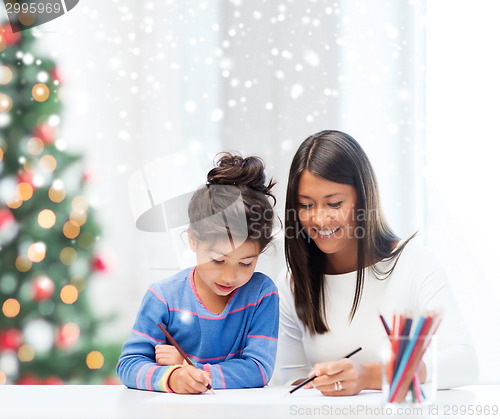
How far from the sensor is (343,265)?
1.39 m

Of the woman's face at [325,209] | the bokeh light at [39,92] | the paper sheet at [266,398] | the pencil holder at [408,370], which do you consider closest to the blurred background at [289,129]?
the bokeh light at [39,92]

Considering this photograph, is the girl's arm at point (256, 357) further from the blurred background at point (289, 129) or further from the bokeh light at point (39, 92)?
the bokeh light at point (39, 92)

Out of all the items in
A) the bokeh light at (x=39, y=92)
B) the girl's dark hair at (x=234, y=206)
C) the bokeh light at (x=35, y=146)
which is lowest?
the girl's dark hair at (x=234, y=206)

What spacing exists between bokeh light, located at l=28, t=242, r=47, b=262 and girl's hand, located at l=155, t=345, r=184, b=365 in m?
1.05

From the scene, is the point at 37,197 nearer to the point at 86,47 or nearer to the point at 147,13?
the point at 86,47

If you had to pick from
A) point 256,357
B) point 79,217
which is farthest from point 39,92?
point 256,357

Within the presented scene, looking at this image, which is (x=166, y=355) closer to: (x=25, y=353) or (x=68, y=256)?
(x=68, y=256)

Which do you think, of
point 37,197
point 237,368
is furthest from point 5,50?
point 237,368

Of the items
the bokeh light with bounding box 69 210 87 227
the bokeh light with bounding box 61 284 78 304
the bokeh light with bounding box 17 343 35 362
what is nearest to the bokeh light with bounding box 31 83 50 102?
the bokeh light with bounding box 69 210 87 227

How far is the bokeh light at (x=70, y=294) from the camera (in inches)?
82.7

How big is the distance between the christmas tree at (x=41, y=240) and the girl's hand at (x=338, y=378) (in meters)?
1.28

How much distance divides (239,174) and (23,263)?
3.67ft

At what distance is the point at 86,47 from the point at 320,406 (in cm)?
182

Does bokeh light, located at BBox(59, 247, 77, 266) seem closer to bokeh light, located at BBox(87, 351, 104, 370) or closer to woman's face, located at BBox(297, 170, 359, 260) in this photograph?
bokeh light, located at BBox(87, 351, 104, 370)
